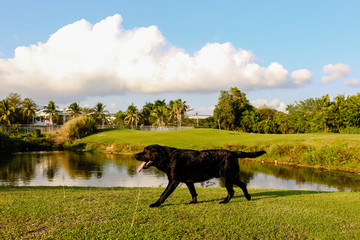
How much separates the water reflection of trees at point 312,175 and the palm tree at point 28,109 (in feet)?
268

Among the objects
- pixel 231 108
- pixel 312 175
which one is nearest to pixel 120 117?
pixel 231 108

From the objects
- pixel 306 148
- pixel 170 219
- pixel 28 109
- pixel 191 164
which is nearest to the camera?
pixel 170 219

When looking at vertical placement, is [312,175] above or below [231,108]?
below

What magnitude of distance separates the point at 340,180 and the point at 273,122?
55578 mm

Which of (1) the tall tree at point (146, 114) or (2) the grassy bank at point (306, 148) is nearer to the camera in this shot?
(2) the grassy bank at point (306, 148)

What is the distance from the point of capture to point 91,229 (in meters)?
5.61

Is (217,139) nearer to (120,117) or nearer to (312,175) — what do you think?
(312,175)

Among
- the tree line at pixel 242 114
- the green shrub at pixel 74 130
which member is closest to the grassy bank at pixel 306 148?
the green shrub at pixel 74 130

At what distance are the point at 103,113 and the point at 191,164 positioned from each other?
10940cm

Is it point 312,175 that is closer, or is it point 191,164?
point 191,164

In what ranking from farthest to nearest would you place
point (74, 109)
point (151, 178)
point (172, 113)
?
point (172, 113)
point (74, 109)
point (151, 178)

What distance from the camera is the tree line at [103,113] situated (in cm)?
9312

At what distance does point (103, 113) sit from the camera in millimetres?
112812

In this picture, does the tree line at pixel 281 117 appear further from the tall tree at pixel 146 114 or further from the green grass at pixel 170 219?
the green grass at pixel 170 219
